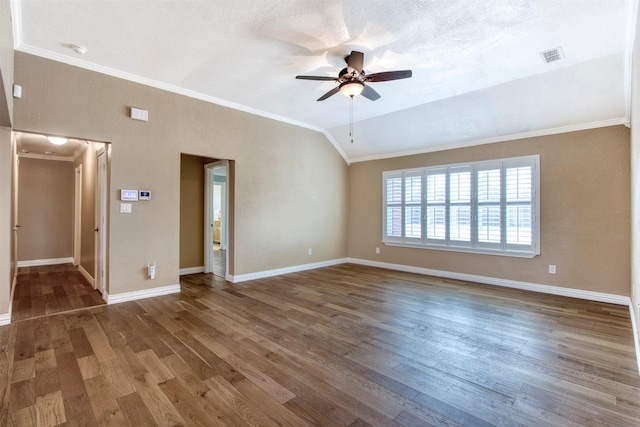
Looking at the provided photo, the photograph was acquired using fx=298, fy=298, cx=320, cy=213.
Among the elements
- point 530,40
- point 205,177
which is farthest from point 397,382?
point 205,177

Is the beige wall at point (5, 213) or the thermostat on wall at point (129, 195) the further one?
the thermostat on wall at point (129, 195)

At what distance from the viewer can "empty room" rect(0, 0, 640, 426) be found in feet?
7.27

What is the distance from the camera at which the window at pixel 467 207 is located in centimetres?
492

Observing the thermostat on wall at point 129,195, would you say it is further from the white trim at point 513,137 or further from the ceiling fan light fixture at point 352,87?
the white trim at point 513,137

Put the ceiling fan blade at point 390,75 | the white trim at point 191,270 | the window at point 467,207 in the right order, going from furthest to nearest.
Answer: the white trim at point 191,270 < the window at point 467,207 < the ceiling fan blade at point 390,75

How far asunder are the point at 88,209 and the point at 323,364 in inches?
214

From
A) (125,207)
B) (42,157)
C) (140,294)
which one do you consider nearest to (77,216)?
(42,157)

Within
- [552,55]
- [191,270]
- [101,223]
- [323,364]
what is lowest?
[323,364]

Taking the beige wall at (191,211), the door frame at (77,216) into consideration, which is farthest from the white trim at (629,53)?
the door frame at (77,216)

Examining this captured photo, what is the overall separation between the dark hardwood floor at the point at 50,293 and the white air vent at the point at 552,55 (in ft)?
20.8

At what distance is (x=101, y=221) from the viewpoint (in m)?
4.35

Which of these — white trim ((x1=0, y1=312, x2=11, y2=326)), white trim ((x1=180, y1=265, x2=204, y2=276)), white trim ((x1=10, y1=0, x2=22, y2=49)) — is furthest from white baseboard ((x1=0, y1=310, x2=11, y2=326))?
white trim ((x1=10, y1=0, x2=22, y2=49))

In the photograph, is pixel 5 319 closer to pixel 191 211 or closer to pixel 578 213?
pixel 191 211

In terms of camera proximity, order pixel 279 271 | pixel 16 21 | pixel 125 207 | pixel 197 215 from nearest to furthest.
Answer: pixel 16 21
pixel 125 207
pixel 279 271
pixel 197 215
